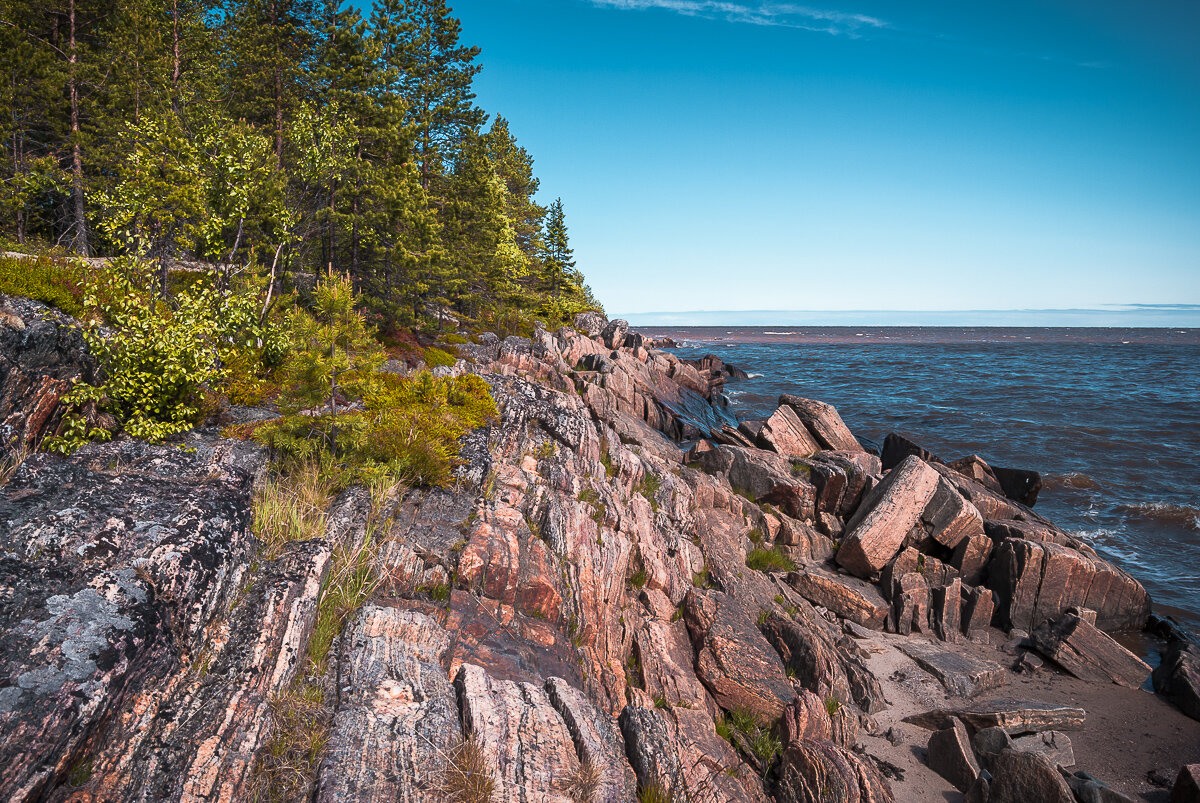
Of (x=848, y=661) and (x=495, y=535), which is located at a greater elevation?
(x=495, y=535)

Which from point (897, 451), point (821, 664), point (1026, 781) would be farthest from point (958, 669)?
point (897, 451)

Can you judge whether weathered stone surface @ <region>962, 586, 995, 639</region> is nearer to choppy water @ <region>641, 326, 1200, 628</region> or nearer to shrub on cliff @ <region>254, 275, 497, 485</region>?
choppy water @ <region>641, 326, 1200, 628</region>

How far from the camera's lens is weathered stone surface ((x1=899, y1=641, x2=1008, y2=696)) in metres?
12.4

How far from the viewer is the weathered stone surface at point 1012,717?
36.0 feet

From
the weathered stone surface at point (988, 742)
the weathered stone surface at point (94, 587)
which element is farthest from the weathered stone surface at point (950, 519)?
the weathered stone surface at point (94, 587)

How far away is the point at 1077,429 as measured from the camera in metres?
38.9

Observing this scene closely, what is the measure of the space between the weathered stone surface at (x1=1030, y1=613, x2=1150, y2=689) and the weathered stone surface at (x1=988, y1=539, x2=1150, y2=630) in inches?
45.3

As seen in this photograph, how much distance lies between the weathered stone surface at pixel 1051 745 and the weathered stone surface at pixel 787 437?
1357 cm

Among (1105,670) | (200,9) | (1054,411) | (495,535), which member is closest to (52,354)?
(495,535)

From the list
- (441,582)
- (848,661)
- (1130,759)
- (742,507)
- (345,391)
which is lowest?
(1130,759)

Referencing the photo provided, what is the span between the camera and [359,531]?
27.0 ft

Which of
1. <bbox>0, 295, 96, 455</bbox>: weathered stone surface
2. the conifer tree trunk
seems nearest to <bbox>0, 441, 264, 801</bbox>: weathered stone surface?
<bbox>0, 295, 96, 455</bbox>: weathered stone surface

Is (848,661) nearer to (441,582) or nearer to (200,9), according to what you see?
(441,582)

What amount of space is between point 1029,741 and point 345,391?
14.3 metres
